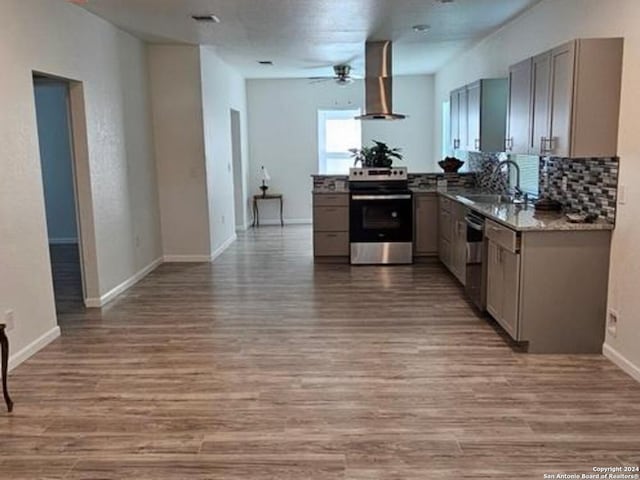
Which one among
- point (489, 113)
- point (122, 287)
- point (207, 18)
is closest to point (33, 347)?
point (122, 287)

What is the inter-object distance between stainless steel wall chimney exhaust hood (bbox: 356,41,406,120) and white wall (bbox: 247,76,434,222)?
9.88ft

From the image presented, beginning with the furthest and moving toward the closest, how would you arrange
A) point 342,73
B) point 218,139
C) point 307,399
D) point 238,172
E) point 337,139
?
point 337,139, point 238,172, point 342,73, point 218,139, point 307,399

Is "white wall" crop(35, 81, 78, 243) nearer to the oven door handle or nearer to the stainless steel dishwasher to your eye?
the oven door handle

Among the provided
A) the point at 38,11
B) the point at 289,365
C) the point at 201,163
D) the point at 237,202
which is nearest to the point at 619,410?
the point at 289,365

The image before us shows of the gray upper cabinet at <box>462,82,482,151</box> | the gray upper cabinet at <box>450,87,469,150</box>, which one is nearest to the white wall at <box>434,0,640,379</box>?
the gray upper cabinet at <box>462,82,482,151</box>

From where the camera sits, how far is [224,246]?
8.02 metres

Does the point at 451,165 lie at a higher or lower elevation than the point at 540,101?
lower

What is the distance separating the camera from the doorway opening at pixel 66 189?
195 inches

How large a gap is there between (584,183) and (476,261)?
107cm

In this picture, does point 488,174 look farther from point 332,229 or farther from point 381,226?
point 332,229

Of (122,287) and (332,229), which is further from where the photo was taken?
(332,229)

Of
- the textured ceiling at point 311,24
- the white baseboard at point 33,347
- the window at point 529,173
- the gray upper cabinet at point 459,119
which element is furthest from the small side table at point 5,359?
the gray upper cabinet at point 459,119

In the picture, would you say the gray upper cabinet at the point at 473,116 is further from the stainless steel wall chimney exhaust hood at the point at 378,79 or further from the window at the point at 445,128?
the window at the point at 445,128

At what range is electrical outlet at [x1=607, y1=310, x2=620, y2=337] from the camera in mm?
3639
